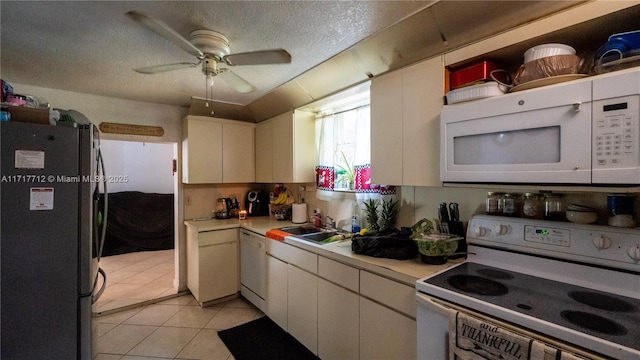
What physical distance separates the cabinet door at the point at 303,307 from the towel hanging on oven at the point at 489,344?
3.50 ft

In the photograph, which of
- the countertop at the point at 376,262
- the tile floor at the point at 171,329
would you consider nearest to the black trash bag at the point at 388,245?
the countertop at the point at 376,262

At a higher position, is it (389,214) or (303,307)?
(389,214)

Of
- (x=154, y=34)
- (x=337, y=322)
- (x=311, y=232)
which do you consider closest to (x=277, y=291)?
(x=311, y=232)

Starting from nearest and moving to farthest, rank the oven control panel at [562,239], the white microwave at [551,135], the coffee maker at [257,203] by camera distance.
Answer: the white microwave at [551,135]
the oven control panel at [562,239]
the coffee maker at [257,203]

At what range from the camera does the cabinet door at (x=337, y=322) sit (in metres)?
1.69

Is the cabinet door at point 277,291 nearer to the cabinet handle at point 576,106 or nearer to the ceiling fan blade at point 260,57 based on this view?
the ceiling fan blade at point 260,57

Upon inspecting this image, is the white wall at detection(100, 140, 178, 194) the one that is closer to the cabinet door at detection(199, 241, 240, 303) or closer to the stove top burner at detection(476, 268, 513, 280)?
the cabinet door at detection(199, 241, 240, 303)

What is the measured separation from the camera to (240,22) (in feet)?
4.89

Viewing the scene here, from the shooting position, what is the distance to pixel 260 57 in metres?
1.51

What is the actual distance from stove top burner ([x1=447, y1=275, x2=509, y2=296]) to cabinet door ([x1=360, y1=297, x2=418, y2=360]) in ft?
1.03

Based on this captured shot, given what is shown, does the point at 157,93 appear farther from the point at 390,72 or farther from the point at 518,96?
Result: the point at 518,96

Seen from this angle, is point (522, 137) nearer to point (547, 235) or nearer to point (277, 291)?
point (547, 235)

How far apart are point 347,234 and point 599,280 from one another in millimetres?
1579

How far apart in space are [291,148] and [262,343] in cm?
180
